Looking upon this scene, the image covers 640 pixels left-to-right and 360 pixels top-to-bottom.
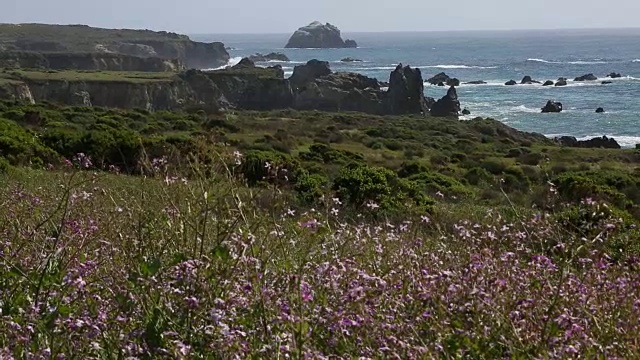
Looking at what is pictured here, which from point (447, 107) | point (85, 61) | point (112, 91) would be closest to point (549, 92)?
point (447, 107)

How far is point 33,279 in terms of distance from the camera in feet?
11.5

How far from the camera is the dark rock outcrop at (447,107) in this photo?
78938 mm

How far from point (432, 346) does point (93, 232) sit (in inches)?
109

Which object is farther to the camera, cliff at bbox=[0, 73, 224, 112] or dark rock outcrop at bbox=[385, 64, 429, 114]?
dark rock outcrop at bbox=[385, 64, 429, 114]

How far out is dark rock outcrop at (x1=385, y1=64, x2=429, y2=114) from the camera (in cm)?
8212

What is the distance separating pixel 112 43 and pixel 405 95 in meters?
97.4

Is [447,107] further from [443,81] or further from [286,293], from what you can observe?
[286,293]

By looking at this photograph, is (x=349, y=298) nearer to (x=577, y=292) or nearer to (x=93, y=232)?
(x=577, y=292)

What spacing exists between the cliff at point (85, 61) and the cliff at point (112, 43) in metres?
31.3

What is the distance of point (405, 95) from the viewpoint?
82.4 m

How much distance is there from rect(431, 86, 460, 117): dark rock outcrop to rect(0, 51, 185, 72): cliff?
162 ft

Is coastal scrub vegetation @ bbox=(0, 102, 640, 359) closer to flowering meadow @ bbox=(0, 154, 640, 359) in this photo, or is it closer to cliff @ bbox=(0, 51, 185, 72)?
flowering meadow @ bbox=(0, 154, 640, 359)

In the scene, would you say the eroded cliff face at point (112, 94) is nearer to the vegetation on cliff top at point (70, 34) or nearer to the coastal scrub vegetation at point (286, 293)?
the coastal scrub vegetation at point (286, 293)

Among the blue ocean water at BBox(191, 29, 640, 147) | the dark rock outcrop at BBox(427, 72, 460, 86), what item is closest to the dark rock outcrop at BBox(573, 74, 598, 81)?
the blue ocean water at BBox(191, 29, 640, 147)
